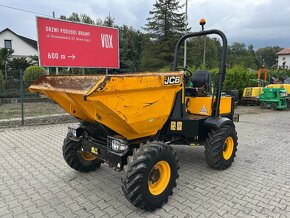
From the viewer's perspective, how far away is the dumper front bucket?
2.46 metres

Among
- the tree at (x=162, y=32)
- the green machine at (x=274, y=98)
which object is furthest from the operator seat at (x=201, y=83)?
the tree at (x=162, y=32)

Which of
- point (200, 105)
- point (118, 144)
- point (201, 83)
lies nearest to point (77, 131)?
point (118, 144)

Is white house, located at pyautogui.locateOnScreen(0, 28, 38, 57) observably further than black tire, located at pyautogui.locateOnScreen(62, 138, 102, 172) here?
Yes

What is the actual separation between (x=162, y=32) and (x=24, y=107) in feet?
91.7

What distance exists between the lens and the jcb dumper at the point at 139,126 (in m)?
2.62

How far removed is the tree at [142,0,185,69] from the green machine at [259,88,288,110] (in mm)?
20704

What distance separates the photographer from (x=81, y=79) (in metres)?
2.73

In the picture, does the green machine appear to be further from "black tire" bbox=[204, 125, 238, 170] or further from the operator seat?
"black tire" bbox=[204, 125, 238, 170]

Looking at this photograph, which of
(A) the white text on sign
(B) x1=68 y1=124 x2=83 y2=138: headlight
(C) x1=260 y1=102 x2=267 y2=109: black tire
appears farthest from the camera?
(C) x1=260 y1=102 x2=267 y2=109: black tire

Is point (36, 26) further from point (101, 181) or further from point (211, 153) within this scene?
point (211, 153)

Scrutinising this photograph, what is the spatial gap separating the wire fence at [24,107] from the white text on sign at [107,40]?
3281 mm

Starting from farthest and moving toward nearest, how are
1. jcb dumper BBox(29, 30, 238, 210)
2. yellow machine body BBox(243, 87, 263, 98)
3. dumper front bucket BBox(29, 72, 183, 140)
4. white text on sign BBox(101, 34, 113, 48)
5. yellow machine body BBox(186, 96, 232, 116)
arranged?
yellow machine body BBox(243, 87, 263, 98) < white text on sign BBox(101, 34, 113, 48) < yellow machine body BBox(186, 96, 232, 116) < jcb dumper BBox(29, 30, 238, 210) < dumper front bucket BBox(29, 72, 183, 140)

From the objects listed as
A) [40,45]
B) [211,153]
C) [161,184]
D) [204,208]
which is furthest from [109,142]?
[40,45]

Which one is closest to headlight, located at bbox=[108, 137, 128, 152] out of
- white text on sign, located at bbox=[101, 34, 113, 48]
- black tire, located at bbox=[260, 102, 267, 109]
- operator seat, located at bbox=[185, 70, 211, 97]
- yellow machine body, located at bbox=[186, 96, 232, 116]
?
yellow machine body, located at bbox=[186, 96, 232, 116]
